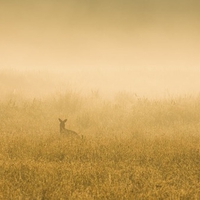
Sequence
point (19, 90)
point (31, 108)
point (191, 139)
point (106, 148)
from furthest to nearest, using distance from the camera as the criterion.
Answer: point (19, 90), point (31, 108), point (191, 139), point (106, 148)

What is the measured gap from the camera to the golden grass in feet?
12.8

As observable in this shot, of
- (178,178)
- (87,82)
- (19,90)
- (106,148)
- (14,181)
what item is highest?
(87,82)

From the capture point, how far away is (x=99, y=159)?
5199 mm

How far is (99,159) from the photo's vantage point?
5.20 metres

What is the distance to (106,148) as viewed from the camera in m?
5.67

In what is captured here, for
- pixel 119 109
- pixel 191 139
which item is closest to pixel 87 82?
pixel 119 109

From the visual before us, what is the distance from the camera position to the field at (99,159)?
3.90m

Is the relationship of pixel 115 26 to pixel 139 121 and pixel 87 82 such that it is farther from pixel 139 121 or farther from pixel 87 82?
pixel 139 121

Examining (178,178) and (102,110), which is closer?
(178,178)

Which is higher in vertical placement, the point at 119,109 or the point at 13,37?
the point at 13,37

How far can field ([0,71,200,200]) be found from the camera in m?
3.90

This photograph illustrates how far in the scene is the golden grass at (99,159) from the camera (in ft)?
12.8

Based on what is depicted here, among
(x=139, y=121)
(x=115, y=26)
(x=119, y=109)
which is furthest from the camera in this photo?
(x=115, y=26)

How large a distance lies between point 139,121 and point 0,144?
4141 mm
